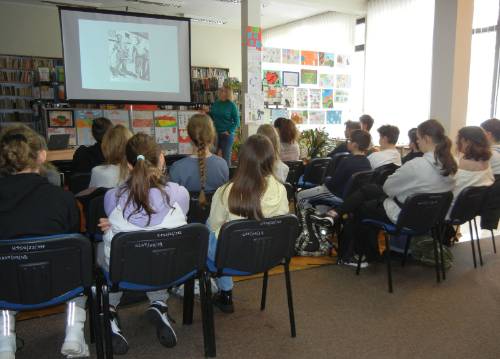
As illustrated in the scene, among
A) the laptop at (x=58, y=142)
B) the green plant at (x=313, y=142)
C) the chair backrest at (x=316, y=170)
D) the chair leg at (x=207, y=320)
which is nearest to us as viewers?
the chair leg at (x=207, y=320)

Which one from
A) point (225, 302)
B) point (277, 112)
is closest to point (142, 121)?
point (277, 112)

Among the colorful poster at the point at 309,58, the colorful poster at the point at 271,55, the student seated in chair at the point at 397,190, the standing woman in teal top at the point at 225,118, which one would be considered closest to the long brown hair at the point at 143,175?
the student seated in chair at the point at 397,190

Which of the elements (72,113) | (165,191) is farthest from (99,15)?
(165,191)

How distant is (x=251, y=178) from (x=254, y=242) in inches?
13.9

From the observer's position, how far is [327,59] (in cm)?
805

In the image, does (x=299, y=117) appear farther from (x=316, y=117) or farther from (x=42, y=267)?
(x=42, y=267)

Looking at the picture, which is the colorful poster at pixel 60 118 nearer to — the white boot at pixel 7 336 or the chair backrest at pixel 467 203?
the white boot at pixel 7 336

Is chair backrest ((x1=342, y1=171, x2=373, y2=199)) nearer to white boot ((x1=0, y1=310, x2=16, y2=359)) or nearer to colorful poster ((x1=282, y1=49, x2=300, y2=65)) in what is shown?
white boot ((x1=0, y1=310, x2=16, y2=359))

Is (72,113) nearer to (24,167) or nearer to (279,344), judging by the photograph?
(24,167)

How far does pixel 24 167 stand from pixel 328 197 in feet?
8.69

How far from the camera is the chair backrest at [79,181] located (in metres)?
3.26

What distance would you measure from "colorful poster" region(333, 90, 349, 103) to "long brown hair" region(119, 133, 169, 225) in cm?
664

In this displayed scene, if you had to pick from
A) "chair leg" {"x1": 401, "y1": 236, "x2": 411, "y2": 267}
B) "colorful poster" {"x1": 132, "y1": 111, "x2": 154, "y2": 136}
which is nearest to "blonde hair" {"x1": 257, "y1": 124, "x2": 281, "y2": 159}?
"chair leg" {"x1": 401, "y1": 236, "x2": 411, "y2": 267}

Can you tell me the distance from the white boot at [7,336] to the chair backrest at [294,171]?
2842 mm
